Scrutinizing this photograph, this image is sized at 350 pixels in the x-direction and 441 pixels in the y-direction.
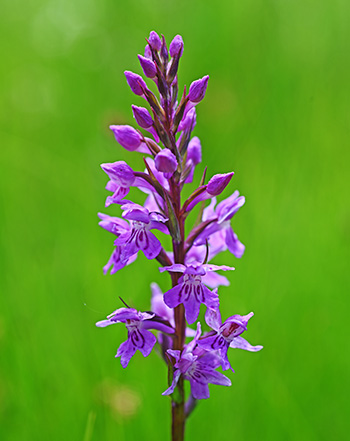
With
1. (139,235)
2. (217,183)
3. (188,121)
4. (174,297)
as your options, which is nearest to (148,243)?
(139,235)

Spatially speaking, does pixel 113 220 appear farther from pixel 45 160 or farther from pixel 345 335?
pixel 45 160

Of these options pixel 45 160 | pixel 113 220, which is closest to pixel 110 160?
pixel 45 160

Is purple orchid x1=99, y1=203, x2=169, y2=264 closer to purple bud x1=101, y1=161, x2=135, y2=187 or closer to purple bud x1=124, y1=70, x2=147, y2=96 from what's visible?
purple bud x1=101, y1=161, x2=135, y2=187

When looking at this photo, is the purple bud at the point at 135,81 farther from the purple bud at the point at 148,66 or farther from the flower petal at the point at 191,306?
the flower petal at the point at 191,306

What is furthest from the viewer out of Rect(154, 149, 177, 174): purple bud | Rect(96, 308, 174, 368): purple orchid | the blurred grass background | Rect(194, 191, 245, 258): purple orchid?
the blurred grass background

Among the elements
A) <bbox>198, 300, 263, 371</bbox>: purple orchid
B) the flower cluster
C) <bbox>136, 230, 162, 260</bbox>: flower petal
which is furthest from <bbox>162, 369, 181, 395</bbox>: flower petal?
<bbox>136, 230, 162, 260</bbox>: flower petal

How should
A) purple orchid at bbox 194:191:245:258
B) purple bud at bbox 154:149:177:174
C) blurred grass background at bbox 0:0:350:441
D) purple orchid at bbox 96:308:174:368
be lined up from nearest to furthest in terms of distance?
purple bud at bbox 154:149:177:174
purple orchid at bbox 96:308:174:368
purple orchid at bbox 194:191:245:258
blurred grass background at bbox 0:0:350:441

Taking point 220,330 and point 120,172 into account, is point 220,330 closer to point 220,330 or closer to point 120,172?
point 220,330
